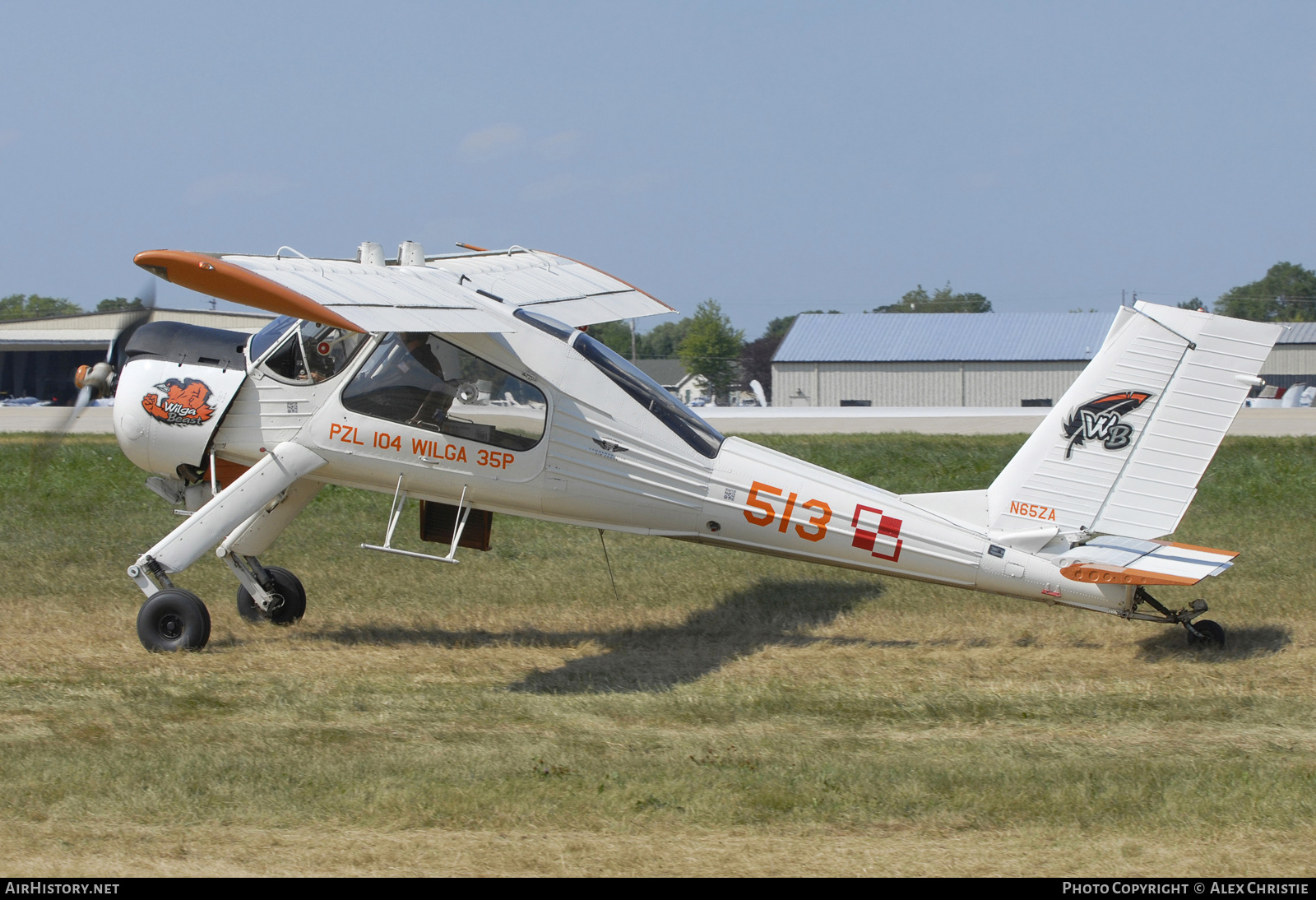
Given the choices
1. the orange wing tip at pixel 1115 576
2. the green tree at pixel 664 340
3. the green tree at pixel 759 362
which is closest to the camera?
the orange wing tip at pixel 1115 576

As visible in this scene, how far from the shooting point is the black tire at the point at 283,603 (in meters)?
10.2

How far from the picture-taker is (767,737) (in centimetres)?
714

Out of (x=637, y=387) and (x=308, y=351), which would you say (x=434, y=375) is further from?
(x=637, y=387)

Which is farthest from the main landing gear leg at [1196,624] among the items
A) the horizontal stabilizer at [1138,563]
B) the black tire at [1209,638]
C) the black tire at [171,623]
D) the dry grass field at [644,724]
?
the black tire at [171,623]

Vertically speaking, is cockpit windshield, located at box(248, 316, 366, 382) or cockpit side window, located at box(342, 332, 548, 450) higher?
cockpit windshield, located at box(248, 316, 366, 382)

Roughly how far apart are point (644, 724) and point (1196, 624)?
4720 mm

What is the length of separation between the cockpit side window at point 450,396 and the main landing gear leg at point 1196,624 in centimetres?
504

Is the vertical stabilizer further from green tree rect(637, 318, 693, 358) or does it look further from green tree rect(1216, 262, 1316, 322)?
green tree rect(637, 318, 693, 358)

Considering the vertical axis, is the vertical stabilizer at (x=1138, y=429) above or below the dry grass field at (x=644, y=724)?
above

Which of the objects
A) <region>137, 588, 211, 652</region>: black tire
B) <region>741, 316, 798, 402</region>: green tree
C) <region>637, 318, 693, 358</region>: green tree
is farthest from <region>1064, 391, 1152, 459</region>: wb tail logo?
<region>637, 318, 693, 358</region>: green tree

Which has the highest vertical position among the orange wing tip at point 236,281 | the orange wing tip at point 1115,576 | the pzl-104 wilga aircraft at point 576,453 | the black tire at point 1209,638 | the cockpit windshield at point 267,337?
the orange wing tip at point 236,281

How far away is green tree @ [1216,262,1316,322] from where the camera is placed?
122 metres

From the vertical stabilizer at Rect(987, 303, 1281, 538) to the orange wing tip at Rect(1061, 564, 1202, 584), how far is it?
45 centimetres

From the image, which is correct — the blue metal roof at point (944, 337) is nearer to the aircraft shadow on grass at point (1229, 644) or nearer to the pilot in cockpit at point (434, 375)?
the aircraft shadow on grass at point (1229, 644)
